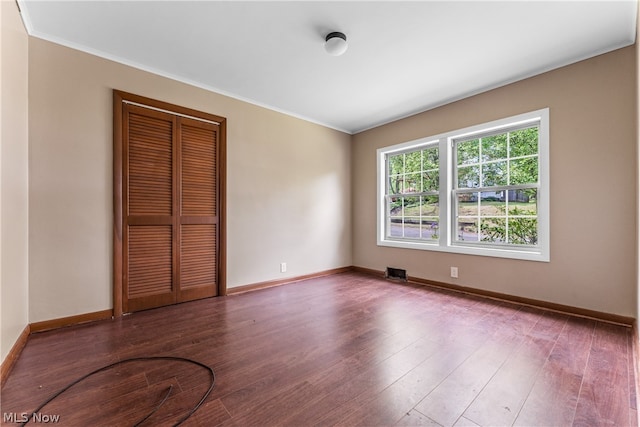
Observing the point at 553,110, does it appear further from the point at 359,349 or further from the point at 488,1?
the point at 359,349

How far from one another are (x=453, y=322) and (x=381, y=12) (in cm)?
269

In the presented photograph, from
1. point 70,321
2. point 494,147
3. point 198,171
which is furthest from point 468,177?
point 70,321

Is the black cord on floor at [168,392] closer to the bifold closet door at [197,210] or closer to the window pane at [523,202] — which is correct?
the bifold closet door at [197,210]

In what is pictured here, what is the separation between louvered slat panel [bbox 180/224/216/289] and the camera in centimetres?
319

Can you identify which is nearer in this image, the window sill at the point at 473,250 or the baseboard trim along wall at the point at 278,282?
the window sill at the point at 473,250

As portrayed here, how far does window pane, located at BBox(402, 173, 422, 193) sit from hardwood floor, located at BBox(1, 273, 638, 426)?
1.96 meters

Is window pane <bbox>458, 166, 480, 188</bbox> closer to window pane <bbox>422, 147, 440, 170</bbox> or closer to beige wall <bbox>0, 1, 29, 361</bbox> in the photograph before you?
window pane <bbox>422, 147, 440, 170</bbox>

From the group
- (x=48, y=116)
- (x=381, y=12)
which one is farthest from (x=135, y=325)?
(x=381, y=12)

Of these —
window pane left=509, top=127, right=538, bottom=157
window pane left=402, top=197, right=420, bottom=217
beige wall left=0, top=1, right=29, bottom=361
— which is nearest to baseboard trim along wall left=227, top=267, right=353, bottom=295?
window pane left=402, top=197, right=420, bottom=217

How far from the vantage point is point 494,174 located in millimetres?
3439

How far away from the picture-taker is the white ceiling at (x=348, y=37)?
210 centimetres

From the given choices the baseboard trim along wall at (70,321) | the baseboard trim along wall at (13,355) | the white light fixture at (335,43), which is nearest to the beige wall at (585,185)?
the white light fixture at (335,43)

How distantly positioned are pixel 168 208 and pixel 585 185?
4250 millimetres

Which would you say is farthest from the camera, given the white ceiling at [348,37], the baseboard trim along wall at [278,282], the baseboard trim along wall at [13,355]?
the baseboard trim along wall at [278,282]
